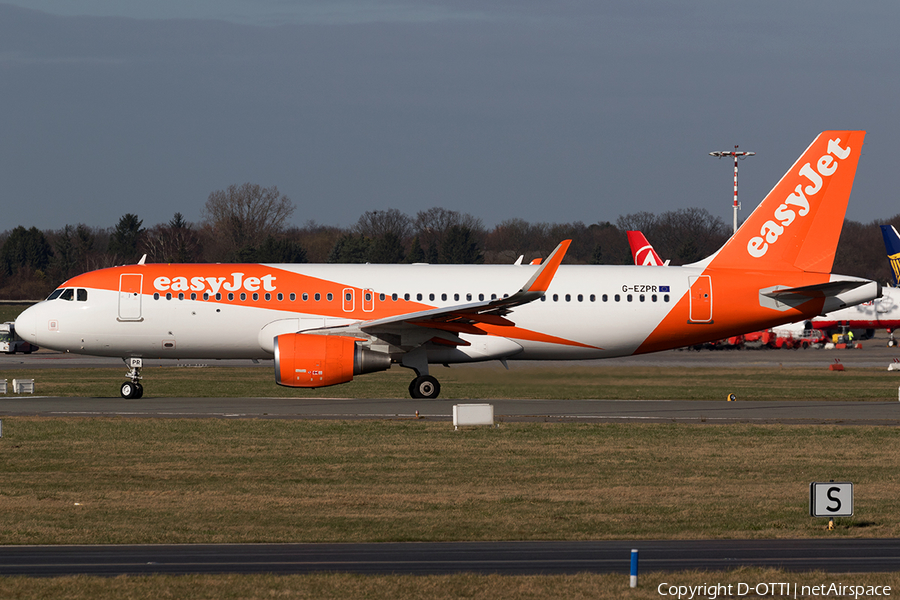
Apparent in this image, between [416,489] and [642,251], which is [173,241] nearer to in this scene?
[642,251]

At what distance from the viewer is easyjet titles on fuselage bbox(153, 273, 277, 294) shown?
105 feet

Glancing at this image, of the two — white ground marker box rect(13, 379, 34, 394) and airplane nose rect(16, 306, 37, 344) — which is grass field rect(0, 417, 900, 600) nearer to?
airplane nose rect(16, 306, 37, 344)

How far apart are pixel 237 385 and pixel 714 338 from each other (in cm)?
1819

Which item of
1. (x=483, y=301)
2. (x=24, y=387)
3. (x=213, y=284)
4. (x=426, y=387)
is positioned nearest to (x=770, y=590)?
(x=483, y=301)

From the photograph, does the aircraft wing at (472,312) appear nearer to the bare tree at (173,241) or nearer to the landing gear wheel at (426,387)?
the landing gear wheel at (426,387)

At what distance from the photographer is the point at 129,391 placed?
1259 inches

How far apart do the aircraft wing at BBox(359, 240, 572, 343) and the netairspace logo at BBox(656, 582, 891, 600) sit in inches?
721

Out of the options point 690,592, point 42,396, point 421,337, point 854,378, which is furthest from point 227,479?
point 854,378

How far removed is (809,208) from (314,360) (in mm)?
16664

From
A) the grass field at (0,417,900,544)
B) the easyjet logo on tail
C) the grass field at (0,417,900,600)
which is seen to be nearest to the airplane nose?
the grass field at (0,417,900,544)

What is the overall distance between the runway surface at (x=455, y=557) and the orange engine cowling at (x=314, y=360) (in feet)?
52.5

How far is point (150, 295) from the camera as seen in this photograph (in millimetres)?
31875

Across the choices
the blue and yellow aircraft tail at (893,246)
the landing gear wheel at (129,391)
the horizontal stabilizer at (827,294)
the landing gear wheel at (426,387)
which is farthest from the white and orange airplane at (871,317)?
the landing gear wheel at (129,391)

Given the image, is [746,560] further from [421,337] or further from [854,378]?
[854,378]
